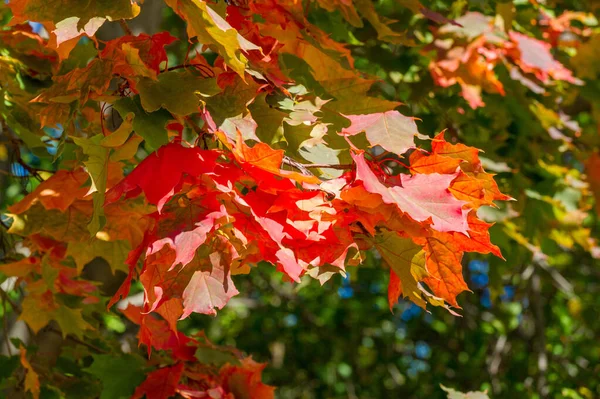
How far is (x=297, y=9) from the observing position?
1.66 m

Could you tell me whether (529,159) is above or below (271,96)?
below

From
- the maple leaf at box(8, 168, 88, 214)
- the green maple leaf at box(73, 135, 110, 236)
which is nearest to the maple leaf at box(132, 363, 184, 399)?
the maple leaf at box(8, 168, 88, 214)

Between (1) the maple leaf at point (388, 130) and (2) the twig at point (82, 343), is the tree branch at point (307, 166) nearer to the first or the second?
(1) the maple leaf at point (388, 130)

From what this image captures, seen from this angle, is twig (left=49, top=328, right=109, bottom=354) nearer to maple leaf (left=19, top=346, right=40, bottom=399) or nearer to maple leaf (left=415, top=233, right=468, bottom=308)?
maple leaf (left=19, top=346, right=40, bottom=399)

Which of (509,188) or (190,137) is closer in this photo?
(190,137)

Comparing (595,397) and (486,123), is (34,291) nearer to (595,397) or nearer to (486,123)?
(486,123)

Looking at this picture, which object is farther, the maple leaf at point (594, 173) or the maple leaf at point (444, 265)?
the maple leaf at point (594, 173)

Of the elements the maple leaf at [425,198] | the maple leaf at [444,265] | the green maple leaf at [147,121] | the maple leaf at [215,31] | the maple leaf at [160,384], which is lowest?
the maple leaf at [160,384]

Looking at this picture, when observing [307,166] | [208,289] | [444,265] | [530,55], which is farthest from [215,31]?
[530,55]

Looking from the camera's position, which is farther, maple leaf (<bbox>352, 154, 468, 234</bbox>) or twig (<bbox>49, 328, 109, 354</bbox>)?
twig (<bbox>49, 328, 109, 354</bbox>)

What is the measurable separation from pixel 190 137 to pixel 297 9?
1.82 ft

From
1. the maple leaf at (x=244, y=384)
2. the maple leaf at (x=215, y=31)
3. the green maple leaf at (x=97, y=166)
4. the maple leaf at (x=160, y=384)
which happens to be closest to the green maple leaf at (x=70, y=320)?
the maple leaf at (x=160, y=384)

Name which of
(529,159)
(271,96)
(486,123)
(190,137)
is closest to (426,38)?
(486,123)

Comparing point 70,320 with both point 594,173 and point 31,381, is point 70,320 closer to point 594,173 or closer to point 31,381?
point 31,381
